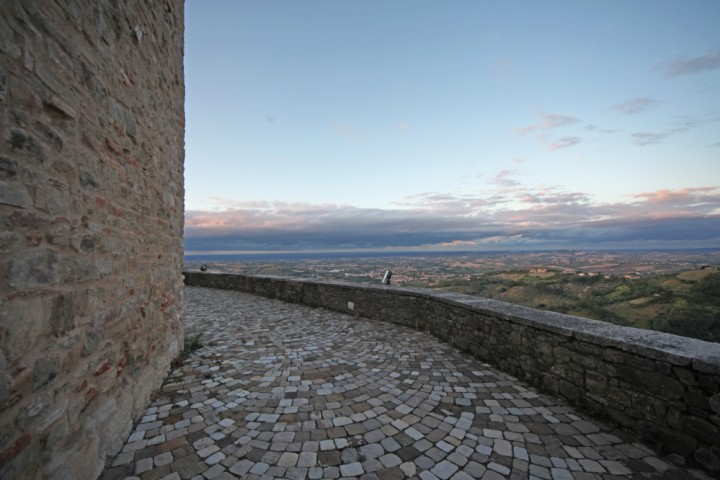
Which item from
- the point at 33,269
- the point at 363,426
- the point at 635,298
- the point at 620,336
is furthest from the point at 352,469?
the point at 635,298

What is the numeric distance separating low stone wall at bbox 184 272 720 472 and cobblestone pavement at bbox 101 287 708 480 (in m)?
0.22

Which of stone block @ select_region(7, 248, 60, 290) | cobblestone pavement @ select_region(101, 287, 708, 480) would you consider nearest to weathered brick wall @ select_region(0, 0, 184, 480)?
stone block @ select_region(7, 248, 60, 290)

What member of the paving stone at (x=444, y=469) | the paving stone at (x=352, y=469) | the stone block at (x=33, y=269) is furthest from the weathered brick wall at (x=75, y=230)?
the paving stone at (x=444, y=469)

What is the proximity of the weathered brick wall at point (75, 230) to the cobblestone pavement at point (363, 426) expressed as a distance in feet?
1.95

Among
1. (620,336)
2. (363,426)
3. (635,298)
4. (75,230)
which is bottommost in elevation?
(363,426)

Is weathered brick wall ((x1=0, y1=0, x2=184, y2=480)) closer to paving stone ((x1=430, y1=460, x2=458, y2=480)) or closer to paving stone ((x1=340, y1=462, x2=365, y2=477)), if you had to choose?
paving stone ((x1=340, y1=462, x2=365, y2=477))

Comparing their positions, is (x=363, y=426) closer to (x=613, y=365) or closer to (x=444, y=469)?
(x=444, y=469)

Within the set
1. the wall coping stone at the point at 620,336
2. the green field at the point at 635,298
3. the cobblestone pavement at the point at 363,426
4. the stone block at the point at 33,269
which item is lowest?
the cobblestone pavement at the point at 363,426

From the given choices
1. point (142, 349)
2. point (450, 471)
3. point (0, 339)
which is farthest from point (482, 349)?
point (0, 339)

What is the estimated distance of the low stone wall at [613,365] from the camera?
2.75m

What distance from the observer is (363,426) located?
Result: 10.9 ft

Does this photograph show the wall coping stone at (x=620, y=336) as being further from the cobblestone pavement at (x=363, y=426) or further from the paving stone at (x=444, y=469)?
the paving stone at (x=444, y=469)

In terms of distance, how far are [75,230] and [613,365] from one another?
530 cm

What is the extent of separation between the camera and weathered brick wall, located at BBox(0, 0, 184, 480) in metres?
1.73
